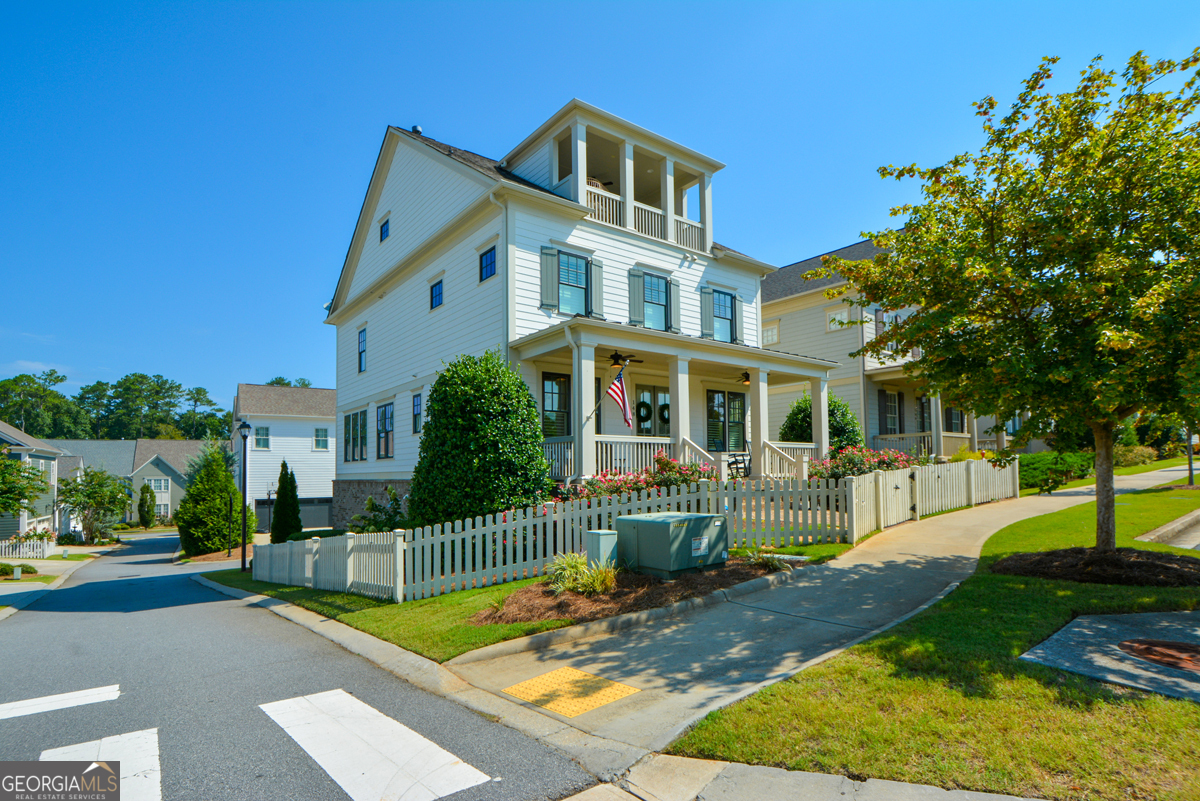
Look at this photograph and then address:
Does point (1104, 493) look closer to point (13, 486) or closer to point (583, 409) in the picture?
point (583, 409)

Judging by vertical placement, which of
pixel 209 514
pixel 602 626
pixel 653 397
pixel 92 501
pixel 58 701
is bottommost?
pixel 92 501

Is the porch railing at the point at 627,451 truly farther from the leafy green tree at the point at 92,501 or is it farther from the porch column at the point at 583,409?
the leafy green tree at the point at 92,501

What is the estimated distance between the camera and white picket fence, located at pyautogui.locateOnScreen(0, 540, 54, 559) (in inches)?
1126

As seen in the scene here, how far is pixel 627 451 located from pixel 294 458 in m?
32.1

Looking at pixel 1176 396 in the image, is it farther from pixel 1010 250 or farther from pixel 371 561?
pixel 371 561

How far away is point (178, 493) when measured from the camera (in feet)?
164

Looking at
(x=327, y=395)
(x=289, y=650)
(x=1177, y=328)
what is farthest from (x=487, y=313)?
(x=327, y=395)

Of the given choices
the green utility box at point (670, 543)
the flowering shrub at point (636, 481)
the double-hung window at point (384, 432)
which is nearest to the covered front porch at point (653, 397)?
the flowering shrub at point (636, 481)

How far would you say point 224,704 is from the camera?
554 centimetres

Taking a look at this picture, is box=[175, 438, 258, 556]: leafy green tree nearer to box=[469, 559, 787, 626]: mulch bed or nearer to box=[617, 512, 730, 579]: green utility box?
box=[469, 559, 787, 626]: mulch bed

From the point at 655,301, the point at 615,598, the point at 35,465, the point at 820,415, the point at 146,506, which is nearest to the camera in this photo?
the point at 615,598

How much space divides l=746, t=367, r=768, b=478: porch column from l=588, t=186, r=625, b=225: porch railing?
5556 mm

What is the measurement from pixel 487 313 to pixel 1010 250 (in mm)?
11305

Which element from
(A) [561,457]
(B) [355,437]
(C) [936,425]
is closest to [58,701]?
(A) [561,457]
